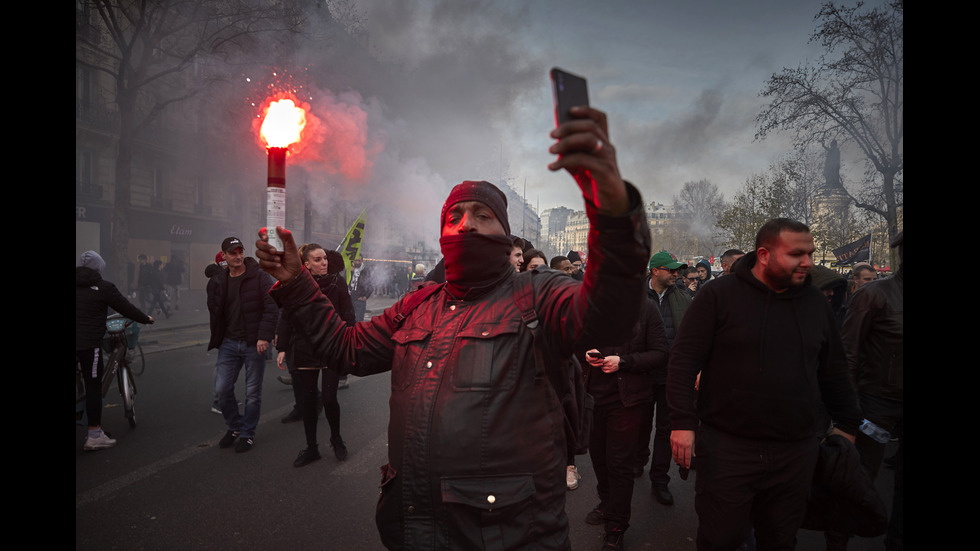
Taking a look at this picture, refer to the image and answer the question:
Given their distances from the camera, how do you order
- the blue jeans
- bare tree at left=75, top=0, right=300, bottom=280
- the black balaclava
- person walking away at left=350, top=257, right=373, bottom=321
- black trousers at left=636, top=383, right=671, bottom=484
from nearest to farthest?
the black balaclava, black trousers at left=636, top=383, right=671, bottom=484, the blue jeans, person walking away at left=350, top=257, right=373, bottom=321, bare tree at left=75, top=0, right=300, bottom=280

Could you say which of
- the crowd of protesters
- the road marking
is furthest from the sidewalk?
the crowd of protesters

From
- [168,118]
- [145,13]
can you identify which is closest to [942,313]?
[145,13]

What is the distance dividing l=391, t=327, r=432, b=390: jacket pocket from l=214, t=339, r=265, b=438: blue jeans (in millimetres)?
3986

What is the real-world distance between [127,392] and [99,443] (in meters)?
0.72

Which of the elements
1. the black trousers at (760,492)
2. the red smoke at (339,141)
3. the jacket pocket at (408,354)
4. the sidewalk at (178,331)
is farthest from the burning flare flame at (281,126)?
the red smoke at (339,141)

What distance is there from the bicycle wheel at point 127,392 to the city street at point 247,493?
0.51ft

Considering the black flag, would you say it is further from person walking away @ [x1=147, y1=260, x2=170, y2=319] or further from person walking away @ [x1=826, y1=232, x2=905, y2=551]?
person walking away @ [x1=147, y1=260, x2=170, y2=319]

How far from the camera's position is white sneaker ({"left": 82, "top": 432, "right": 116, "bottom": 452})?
4992mm

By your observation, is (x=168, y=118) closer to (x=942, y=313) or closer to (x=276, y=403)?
(x=276, y=403)

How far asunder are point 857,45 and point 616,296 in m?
19.9

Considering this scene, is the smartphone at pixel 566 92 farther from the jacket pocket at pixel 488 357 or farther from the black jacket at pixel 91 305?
the black jacket at pixel 91 305

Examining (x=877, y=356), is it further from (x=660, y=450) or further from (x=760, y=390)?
(x=660, y=450)

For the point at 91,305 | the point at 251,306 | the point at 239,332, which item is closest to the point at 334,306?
the point at 251,306

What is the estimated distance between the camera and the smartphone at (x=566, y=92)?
3.59ft
